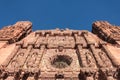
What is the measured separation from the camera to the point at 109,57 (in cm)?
2088

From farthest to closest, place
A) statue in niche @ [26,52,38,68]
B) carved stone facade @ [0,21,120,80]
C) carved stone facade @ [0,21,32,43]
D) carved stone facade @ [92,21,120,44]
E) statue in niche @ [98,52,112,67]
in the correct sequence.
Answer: carved stone facade @ [0,21,32,43], carved stone facade @ [92,21,120,44], statue in niche @ [98,52,112,67], statue in niche @ [26,52,38,68], carved stone facade @ [0,21,120,80]

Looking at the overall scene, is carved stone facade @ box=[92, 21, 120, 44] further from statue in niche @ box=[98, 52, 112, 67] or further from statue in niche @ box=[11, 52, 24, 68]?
statue in niche @ box=[11, 52, 24, 68]

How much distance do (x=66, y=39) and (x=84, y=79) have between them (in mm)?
11478

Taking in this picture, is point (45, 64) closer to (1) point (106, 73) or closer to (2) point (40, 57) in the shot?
(2) point (40, 57)

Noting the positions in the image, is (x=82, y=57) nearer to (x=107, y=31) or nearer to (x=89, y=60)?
(x=89, y=60)

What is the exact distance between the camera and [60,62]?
20953 mm

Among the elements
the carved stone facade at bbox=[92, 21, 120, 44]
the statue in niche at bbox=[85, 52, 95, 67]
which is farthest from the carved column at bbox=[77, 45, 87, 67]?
the carved stone facade at bbox=[92, 21, 120, 44]

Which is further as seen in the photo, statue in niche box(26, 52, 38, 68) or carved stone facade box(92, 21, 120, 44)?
carved stone facade box(92, 21, 120, 44)

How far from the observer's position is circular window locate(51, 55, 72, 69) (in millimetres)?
20375

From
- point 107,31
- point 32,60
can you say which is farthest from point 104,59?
point 107,31

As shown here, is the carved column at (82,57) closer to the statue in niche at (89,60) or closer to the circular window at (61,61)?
the statue in niche at (89,60)

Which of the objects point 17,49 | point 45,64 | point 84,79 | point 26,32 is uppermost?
point 26,32

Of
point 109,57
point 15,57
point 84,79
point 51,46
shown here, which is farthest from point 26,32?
point 84,79

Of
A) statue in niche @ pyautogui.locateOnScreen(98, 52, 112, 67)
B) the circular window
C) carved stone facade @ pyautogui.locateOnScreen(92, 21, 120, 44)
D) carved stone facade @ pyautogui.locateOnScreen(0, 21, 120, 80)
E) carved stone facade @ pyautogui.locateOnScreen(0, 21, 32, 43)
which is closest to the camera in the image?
carved stone facade @ pyautogui.locateOnScreen(0, 21, 120, 80)
